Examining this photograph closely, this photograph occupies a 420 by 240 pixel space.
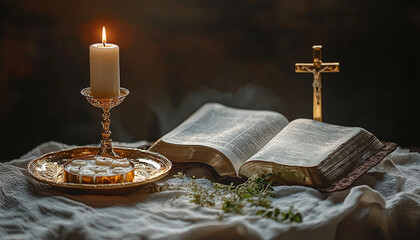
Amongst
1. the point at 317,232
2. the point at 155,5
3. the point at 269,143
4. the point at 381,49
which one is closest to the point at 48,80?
the point at 155,5

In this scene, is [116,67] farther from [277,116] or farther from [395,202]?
[395,202]

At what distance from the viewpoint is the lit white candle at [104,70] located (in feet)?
5.62

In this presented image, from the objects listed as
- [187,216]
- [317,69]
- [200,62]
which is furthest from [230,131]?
[200,62]

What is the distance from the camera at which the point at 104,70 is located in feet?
5.64

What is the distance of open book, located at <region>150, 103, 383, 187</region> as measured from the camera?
66.5 inches

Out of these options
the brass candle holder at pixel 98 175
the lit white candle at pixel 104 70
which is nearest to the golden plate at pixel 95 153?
the brass candle holder at pixel 98 175

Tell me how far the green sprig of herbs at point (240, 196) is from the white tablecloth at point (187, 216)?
0.02m

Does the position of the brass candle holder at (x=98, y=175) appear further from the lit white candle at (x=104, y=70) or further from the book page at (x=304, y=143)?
the book page at (x=304, y=143)

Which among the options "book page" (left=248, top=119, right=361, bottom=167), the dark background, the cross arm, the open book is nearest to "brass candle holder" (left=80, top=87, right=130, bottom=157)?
the open book

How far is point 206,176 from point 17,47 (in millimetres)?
1011

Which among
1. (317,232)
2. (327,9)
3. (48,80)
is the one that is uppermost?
(327,9)

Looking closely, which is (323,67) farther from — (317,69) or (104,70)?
(104,70)

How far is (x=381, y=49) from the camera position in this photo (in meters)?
2.55

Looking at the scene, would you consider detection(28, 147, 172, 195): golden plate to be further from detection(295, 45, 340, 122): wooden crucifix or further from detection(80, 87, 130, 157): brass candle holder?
detection(295, 45, 340, 122): wooden crucifix
